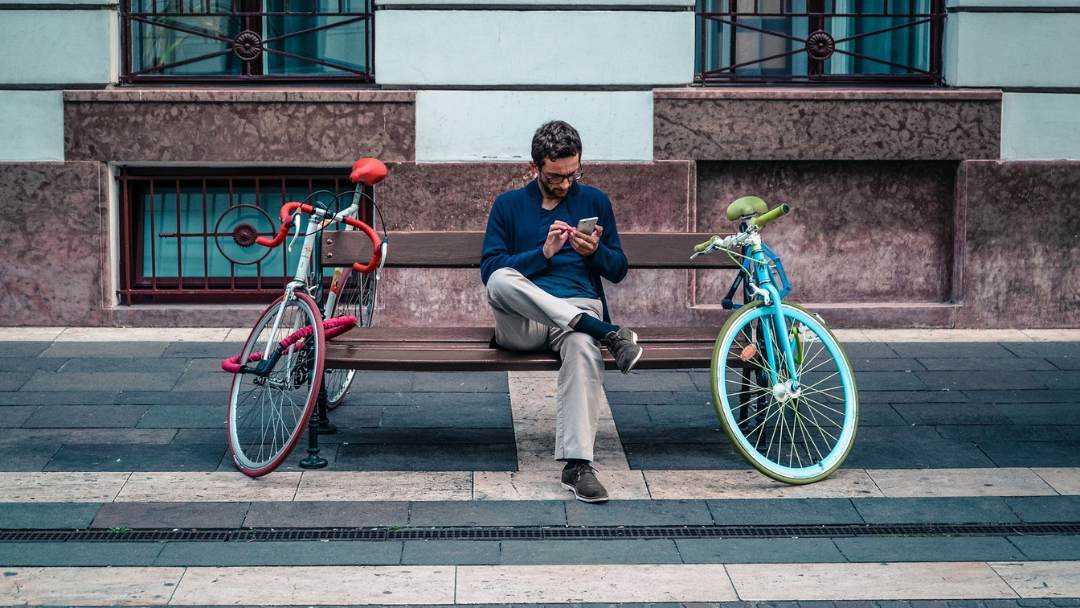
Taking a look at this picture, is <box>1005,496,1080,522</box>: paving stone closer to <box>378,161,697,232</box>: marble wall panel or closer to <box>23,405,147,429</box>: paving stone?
<box>378,161,697,232</box>: marble wall panel

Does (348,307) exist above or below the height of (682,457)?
above

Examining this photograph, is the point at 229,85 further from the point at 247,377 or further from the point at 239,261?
the point at 247,377

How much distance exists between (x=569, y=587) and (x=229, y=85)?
5.29 meters

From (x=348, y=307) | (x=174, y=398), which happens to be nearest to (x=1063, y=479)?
(x=348, y=307)

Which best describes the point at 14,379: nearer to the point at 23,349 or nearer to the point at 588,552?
the point at 23,349

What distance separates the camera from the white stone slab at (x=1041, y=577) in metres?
4.26

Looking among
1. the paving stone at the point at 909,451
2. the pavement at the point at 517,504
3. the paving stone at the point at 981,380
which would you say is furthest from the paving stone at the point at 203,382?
the paving stone at the point at 981,380

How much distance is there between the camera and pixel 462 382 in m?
7.12

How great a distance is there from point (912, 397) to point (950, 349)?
53.8 inches

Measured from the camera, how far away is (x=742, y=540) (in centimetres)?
474

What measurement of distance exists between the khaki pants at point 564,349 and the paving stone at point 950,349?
10.5ft

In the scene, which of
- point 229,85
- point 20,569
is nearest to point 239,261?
point 229,85

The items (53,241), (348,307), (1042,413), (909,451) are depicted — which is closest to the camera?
(909,451)

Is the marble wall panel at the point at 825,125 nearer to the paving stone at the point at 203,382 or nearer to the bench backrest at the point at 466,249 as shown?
the bench backrest at the point at 466,249
